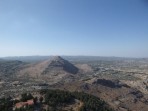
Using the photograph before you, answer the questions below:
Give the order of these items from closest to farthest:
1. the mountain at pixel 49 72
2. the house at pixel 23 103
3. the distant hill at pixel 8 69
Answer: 1. the house at pixel 23 103
2. the mountain at pixel 49 72
3. the distant hill at pixel 8 69

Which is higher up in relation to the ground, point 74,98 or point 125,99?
point 74,98

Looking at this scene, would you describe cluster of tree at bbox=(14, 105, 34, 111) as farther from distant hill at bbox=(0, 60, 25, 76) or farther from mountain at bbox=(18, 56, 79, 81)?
distant hill at bbox=(0, 60, 25, 76)

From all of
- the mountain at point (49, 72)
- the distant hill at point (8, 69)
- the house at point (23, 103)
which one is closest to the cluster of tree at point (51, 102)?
the house at point (23, 103)

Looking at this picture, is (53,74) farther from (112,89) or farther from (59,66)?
(112,89)

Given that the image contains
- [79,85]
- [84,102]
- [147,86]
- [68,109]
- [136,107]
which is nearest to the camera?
[68,109]

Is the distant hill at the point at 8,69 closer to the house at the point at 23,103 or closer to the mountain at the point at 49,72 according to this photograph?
the mountain at the point at 49,72

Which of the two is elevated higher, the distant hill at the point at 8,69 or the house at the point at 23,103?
the house at the point at 23,103

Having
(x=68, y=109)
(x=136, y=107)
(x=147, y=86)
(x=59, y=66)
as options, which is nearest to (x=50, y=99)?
(x=68, y=109)

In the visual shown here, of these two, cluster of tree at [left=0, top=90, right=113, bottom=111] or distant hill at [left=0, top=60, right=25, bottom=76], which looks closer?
cluster of tree at [left=0, top=90, right=113, bottom=111]

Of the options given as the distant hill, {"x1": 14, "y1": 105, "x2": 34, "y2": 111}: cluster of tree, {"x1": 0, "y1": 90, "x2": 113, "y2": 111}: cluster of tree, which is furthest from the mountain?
{"x1": 14, "y1": 105, "x2": 34, "y2": 111}: cluster of tree

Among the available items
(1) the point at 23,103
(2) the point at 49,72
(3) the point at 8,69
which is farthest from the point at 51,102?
(3) the point at 8,69

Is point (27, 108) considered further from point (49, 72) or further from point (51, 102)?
point (49, 72)
